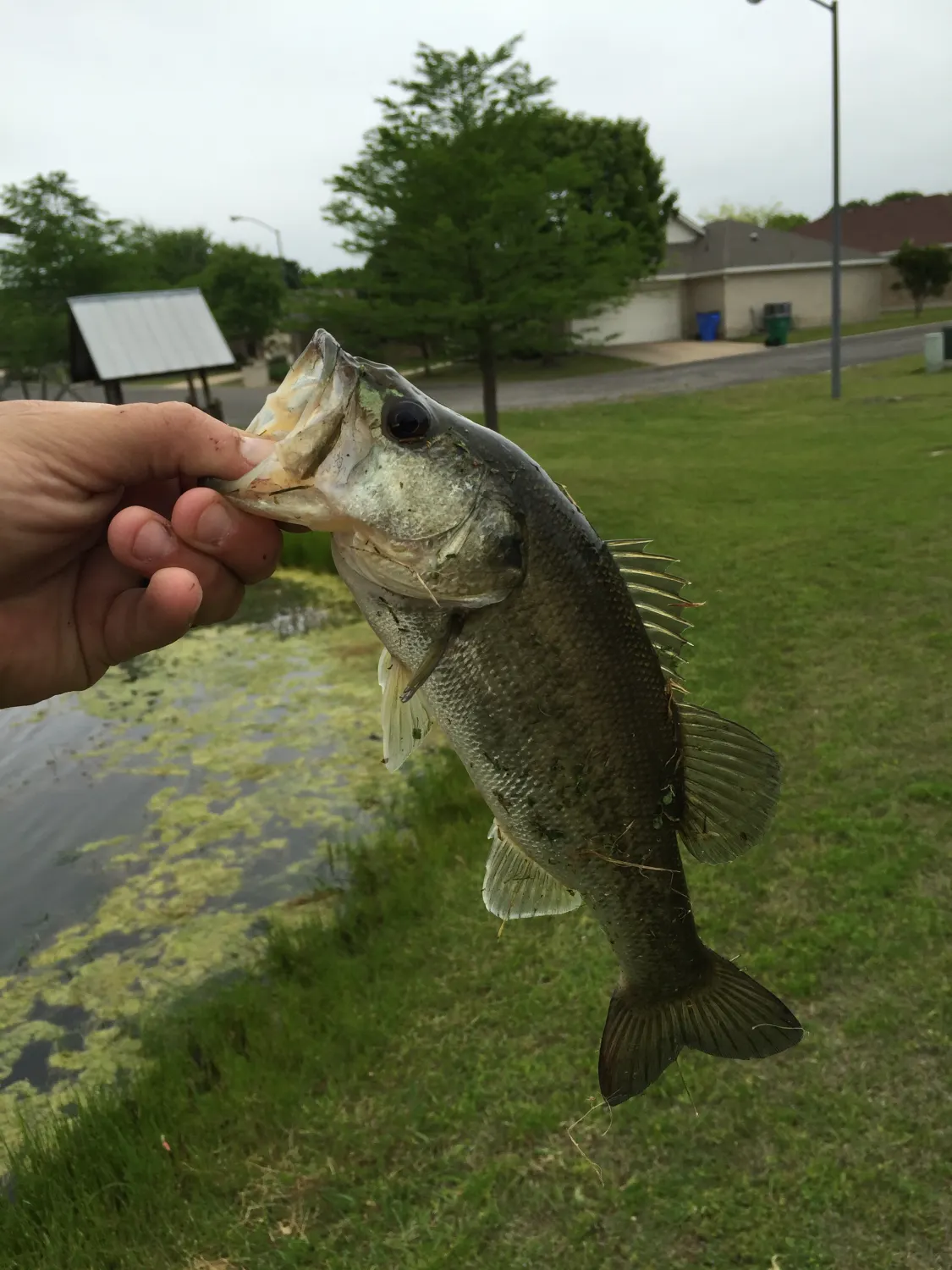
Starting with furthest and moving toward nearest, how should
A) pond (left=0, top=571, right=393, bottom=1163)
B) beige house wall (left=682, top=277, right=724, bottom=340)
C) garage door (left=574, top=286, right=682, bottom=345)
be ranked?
garage door (left=574, top=286, right=682, bottom=345)
beige house wall (left=682, top=277, right=724, bottom=340)
pond (left=0, top=571, right=393, bottom=1163)

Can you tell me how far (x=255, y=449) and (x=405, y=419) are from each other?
305 mm

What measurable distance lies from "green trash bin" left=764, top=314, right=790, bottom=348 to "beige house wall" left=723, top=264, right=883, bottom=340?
467cm

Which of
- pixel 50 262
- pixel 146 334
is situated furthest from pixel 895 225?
pixel 146 334

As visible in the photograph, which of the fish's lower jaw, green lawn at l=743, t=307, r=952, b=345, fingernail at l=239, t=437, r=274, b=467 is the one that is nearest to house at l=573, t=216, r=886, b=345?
green lawn at l=743, t=307, r=952, b=345

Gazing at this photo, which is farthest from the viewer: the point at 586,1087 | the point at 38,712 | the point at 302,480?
the point at 38,712

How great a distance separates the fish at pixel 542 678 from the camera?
5.06 feet

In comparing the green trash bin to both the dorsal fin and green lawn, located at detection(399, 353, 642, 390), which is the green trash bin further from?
the dorsal fin

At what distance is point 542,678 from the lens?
1.60 meters

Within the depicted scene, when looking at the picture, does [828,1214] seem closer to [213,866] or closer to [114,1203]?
[114,1203]

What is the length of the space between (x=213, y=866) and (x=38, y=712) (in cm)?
319

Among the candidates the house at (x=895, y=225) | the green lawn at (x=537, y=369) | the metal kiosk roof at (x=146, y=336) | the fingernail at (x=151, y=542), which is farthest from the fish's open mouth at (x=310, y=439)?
the house at (x=895, y=225)

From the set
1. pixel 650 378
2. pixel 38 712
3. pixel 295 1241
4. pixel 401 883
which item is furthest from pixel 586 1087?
pixel 650 378

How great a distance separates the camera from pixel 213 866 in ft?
16.0

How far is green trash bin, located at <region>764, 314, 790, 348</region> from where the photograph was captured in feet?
99.9
